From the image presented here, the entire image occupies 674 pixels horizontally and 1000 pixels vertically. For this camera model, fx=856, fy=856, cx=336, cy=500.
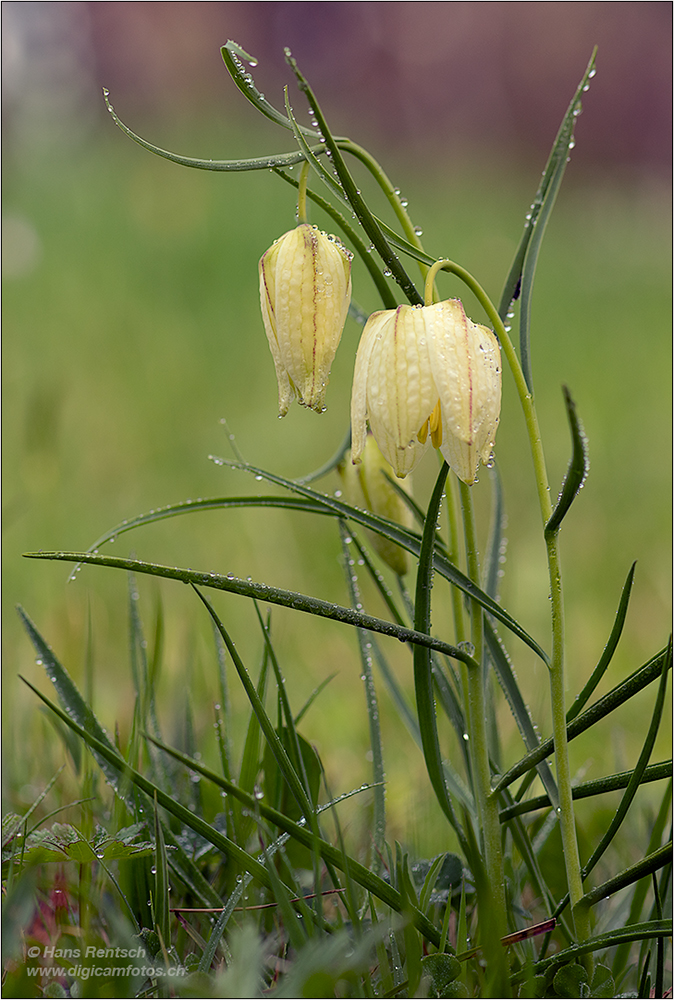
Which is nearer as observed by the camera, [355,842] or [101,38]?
[355,842]

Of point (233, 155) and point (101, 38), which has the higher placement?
point (101, 38)

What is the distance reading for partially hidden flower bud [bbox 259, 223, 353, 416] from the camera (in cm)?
49

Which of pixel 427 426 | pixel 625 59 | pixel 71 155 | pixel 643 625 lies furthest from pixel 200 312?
pixel 625 59

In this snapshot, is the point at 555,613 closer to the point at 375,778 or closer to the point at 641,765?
the point at 641,765

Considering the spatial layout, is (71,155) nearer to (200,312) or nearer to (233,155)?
(233,155)

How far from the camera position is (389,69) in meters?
2.87

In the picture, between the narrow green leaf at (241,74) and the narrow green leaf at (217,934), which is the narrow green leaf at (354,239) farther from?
the narrow green leaf at (217,934)

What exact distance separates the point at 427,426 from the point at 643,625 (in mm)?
863

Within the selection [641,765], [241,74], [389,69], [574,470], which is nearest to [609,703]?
[641,765]

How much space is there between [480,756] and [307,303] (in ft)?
0.95

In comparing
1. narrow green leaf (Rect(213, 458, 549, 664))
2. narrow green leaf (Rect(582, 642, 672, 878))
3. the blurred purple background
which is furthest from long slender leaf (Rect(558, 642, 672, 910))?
the blurred purple background

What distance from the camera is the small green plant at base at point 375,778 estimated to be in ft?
1.44

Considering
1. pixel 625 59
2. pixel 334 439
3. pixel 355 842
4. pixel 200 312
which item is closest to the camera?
pixel 355 842

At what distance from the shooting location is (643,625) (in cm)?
121
